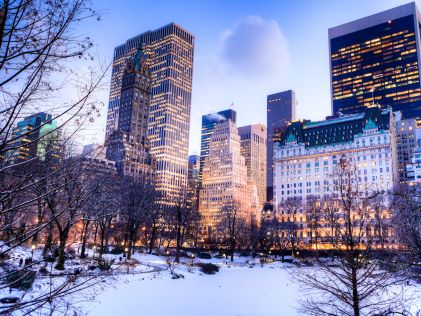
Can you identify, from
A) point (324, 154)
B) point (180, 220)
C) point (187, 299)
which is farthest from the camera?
point (324, 154)

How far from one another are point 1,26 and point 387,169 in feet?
497

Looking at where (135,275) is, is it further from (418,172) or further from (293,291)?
(418,172)

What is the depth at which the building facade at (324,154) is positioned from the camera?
139 meters

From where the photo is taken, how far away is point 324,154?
152 meters

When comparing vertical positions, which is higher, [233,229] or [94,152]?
[94,152]

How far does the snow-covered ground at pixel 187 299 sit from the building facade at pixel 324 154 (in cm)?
10435

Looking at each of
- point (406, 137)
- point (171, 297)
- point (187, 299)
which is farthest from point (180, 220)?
point (406, 137)

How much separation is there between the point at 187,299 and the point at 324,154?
458 feet

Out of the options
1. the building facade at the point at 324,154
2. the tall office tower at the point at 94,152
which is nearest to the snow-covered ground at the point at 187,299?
the tall office tower at the point at 94,152

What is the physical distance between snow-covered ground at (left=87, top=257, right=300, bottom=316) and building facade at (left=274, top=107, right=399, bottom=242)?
104353 mm

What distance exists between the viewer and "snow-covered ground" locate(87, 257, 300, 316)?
61.0 feet

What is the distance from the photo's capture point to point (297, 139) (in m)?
163

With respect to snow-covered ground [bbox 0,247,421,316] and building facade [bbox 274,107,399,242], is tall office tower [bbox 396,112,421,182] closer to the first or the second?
building facade [bbox 274,107,399,242]

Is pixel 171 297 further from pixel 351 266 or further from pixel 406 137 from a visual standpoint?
pixel 406 137
